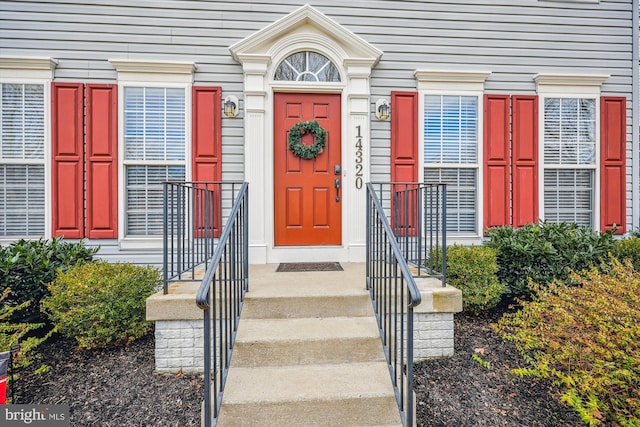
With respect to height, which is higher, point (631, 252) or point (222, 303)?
point (631, 252)

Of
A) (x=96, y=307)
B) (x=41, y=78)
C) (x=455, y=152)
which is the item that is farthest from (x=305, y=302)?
(x=41, y=78)

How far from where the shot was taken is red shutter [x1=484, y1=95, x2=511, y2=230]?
14.6 feet

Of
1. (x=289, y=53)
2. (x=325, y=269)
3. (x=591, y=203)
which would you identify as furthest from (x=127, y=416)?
(x=591, y=203)

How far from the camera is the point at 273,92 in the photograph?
4.16m

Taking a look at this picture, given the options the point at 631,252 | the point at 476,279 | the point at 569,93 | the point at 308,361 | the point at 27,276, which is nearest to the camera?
the point at 308,361

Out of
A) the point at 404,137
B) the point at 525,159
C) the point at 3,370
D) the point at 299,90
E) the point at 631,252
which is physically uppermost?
Result: the point at 299,90

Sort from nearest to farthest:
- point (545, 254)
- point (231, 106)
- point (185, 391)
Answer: point (185, 391), point (545, 254), point (231, 106)

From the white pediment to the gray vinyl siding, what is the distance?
240mm

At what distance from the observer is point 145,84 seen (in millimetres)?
4098

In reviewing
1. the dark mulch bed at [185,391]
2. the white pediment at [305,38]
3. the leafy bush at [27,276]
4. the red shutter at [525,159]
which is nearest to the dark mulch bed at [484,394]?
the dark mulch bed at [185,391]

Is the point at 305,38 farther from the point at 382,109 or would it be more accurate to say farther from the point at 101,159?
the point at 101,159

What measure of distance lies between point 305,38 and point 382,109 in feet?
4.04

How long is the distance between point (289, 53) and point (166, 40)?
147cm

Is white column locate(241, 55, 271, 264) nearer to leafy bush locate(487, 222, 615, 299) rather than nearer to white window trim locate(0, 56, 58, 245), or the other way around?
white window trim locate(0, 56, 58, 245)
